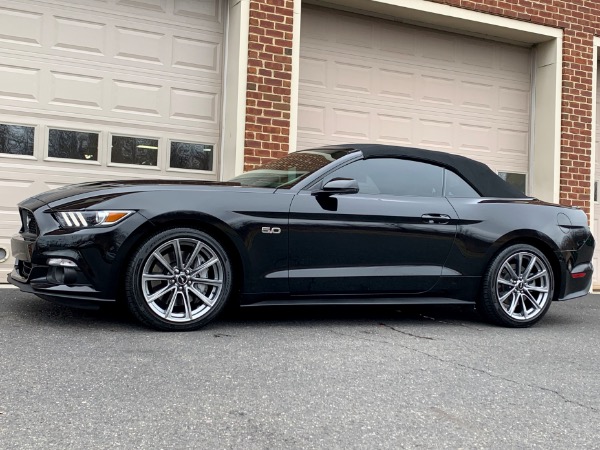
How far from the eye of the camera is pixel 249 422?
2.87 m

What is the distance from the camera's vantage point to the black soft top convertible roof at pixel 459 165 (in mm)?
5578

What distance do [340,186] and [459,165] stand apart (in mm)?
1373

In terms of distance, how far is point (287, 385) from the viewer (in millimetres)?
3457

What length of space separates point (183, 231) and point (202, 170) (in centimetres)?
369

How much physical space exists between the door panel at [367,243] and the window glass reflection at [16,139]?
3.76 meters

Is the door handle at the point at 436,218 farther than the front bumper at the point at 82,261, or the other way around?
the door handle at the point at 436,218

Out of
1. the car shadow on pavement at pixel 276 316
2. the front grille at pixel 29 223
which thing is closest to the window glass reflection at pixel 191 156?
the car shadow on pavement at pixel 276 316

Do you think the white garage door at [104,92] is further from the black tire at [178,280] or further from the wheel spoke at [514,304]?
the wheel spoke at [514,304]

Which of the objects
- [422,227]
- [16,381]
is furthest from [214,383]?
[422,227]

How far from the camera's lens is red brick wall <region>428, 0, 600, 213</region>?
9969 millimetres

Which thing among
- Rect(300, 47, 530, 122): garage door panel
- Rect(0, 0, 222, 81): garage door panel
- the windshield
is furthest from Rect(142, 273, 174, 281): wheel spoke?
Rect(300, 47, 530, 122): garage door panel

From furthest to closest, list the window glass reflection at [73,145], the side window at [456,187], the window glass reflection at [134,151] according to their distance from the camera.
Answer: the window glass reflection at [134,151] < the window glass reflection at [73,145] < the side window at [456,187]

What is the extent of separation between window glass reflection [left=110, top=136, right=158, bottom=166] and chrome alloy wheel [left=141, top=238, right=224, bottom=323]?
3458 millimetres

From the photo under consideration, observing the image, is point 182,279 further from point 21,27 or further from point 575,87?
point 575,87
